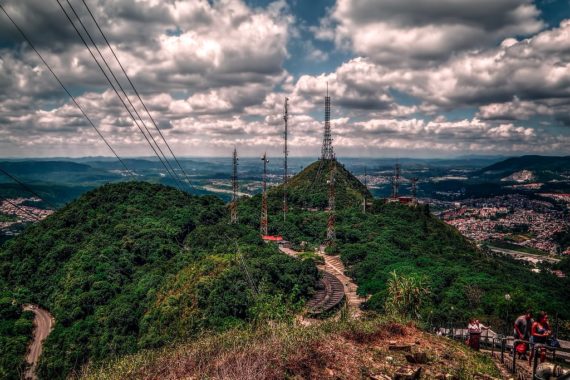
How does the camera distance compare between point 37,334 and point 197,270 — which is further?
point 37,334

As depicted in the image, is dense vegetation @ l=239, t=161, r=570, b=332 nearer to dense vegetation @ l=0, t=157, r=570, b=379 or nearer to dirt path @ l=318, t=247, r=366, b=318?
dense vegetation @ l=0, t=157, r=570, b=379

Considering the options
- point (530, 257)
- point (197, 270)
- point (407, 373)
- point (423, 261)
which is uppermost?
point (407, 373)

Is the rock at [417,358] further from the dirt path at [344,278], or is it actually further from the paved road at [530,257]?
the paved road at [530,257]

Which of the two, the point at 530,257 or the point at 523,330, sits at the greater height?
the point at 523,330

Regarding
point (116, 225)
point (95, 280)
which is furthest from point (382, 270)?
point (116, 225)

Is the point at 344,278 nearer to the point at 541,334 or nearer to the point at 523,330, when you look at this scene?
the point at 523,330

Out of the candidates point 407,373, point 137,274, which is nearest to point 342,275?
point 137,274

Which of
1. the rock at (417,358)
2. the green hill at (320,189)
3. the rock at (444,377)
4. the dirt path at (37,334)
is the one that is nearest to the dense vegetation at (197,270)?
the dirt path at (37,334)
